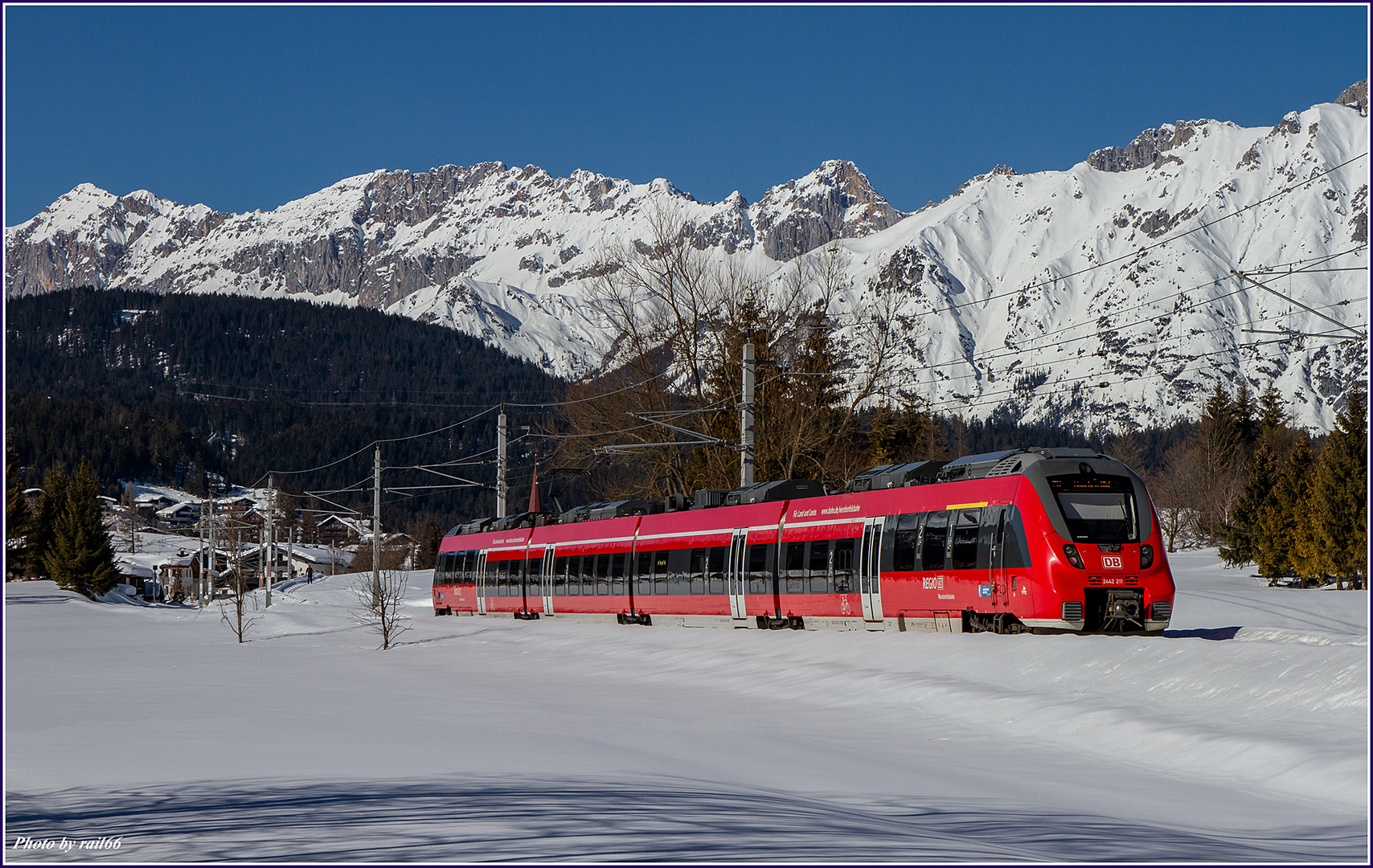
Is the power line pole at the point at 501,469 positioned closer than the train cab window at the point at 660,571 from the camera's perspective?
No

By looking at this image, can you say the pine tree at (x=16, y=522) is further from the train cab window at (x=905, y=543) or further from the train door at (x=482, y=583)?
the train cab window at (x=905, y=543)

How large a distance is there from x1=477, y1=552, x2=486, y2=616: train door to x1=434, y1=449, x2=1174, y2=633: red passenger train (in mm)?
9390

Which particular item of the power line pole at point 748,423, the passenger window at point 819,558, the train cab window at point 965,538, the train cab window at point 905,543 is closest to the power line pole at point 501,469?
the power line pole at point 748,423

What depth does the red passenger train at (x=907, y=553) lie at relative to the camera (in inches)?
842

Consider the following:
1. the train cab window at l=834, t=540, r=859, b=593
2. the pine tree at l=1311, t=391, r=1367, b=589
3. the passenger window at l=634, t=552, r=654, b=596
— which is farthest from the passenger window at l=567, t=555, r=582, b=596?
the pine tree at l=1311, t=391, r=1367, b=589

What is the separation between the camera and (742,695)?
18.2m

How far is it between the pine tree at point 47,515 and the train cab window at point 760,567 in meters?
70.8

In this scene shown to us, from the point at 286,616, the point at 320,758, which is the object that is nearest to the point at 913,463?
the point at 320,758

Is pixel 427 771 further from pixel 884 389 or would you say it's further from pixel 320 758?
pixel 884 389

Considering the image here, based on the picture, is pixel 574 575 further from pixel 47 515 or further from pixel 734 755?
pixel 47 515

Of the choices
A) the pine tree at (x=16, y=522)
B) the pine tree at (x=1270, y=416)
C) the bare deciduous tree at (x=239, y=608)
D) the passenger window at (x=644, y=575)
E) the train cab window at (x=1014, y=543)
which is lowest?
the bare deciduous tree at (x=239, y=608)

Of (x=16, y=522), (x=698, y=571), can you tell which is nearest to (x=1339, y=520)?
(x=698, y=571)

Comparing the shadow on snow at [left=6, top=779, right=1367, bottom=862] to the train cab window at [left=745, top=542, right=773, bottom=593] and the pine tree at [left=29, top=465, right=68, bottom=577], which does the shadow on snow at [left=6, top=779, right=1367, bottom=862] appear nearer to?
the train cab window at [left=745, top=542, right=773, bottom=593]

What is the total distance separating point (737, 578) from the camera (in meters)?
30.8
